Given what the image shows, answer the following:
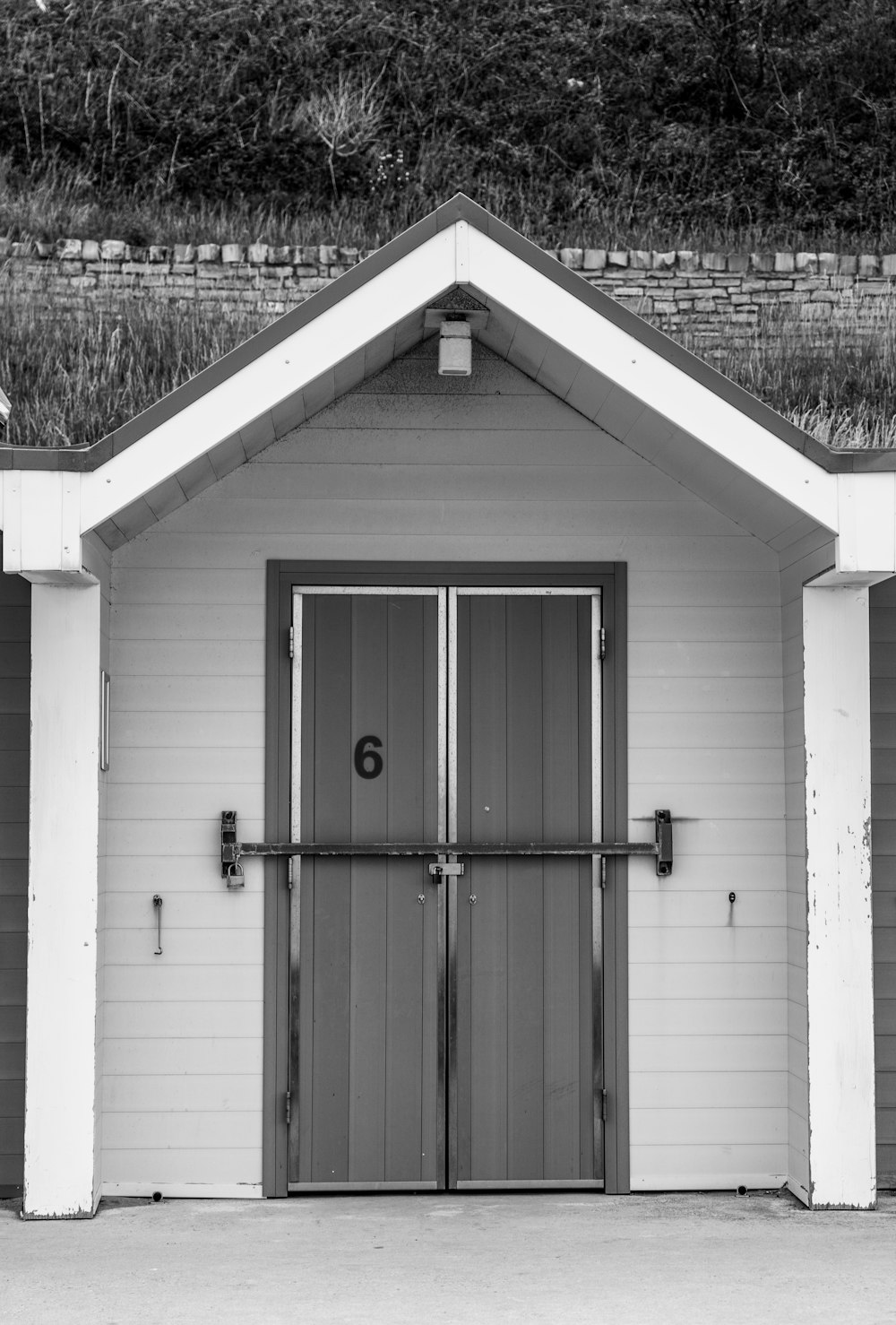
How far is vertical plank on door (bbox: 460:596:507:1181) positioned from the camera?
197 inches

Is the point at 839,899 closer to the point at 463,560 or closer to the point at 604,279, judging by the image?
the point at 463,560

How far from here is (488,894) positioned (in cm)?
506

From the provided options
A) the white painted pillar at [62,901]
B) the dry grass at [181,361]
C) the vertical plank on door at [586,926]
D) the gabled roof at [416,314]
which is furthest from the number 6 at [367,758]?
the dry grass at [181,361]

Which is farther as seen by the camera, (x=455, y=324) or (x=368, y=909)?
(x=368, y=909)

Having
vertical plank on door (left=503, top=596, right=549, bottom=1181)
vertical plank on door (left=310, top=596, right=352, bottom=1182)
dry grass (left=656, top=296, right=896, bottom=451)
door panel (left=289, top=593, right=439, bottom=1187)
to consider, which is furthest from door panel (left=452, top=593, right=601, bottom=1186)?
dry grass (left=656, top=296, right=896, bottom=451)

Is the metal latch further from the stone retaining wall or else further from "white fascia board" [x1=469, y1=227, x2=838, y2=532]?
the stone retaining wall

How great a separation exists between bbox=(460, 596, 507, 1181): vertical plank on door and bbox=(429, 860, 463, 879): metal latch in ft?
0.17

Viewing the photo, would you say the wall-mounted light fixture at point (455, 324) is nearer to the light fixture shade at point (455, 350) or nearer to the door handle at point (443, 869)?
the light fixture shade at point (455, 350)

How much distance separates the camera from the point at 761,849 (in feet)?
16.8

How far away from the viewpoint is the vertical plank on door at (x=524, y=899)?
5.00 metres

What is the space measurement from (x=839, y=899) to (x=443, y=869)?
1380 millimetres

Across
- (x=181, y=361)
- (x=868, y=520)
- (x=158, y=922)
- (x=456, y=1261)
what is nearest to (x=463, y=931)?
(x=158, y=922)

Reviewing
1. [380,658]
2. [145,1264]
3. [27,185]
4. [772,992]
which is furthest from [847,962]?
[27,185]

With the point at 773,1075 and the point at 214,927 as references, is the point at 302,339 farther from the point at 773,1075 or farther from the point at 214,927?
the point at 773,1075
